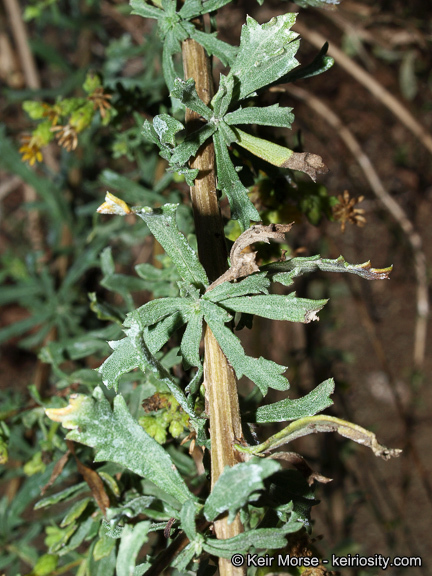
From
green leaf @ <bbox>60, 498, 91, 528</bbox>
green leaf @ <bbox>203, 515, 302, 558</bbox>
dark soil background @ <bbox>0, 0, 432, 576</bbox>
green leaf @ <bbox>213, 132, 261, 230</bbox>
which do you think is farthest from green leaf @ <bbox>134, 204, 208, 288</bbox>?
dark soil background @ <bbox>0, 0, 432, 576</bbox>

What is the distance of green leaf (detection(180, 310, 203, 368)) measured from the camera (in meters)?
0.95

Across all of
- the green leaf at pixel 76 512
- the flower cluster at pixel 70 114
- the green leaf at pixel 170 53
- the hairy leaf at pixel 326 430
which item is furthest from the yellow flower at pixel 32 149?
the hairy leaf at pixel 326 430

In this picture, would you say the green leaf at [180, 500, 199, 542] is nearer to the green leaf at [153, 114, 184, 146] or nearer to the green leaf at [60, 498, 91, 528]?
the green leaf at [60, 498, 91, 528]

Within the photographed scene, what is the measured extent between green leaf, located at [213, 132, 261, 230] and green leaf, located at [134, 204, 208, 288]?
13 cm

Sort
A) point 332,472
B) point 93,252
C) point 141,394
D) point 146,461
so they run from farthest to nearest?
point 332,472, point 93,252, point 141,394, point 146,461

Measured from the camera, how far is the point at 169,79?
44.6 inches

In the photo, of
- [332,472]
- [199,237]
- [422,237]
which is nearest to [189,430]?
[199,237]

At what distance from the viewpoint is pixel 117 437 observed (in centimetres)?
91

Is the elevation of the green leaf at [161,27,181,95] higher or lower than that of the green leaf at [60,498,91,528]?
higher

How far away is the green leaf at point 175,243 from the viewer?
0.90 meters

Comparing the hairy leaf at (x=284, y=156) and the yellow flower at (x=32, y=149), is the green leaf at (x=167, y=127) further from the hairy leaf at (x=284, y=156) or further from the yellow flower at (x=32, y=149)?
the yellow flower at (x=32, y=149)

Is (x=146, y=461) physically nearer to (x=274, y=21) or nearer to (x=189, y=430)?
(x=189, y=430)

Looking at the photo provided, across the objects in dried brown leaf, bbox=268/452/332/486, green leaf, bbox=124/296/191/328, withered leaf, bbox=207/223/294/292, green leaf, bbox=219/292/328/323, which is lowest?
dried brown leaf, bbox=268/452/332/486

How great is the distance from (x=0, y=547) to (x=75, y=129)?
151 centimetres
